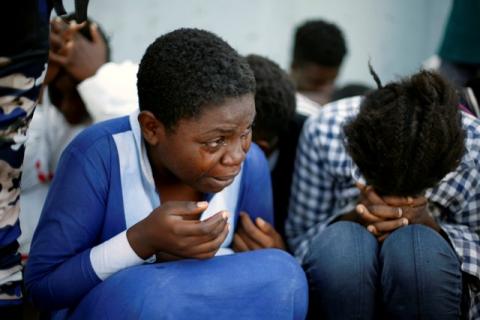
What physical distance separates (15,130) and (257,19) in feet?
9.45

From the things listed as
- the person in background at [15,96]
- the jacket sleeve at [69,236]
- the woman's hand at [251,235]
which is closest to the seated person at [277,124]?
the woman's hand at [251,235]

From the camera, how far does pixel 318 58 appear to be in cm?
362

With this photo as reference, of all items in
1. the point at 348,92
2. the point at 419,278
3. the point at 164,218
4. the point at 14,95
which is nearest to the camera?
the point at 14,95

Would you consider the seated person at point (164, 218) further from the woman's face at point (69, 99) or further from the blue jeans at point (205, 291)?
the woman's face at point (69, 99)

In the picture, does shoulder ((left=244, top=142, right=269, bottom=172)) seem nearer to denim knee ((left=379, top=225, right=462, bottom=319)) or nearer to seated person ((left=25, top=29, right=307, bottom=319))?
seated person ((left=25, top=29, right=307, bottom=319))

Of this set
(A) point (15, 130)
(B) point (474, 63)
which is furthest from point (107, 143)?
(B) point (474, 63)

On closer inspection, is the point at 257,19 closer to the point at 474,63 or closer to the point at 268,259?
the point at 474,63

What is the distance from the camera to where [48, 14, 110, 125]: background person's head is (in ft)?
8.40

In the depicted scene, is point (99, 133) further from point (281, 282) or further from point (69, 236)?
point (281, 282)

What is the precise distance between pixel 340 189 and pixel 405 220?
0.42m

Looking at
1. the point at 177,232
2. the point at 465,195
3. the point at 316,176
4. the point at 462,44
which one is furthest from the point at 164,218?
the point at 462,44

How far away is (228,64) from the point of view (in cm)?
164

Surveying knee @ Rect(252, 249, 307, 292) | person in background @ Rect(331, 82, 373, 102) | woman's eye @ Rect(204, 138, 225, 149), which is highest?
woman's eye @ Rect(204, 138, 225, 149)

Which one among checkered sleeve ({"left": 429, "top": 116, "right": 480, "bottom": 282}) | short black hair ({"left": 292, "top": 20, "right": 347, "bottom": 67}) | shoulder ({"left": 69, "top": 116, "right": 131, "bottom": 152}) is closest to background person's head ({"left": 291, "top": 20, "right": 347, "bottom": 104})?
short black hair ({"left": 292, "top": 20, "right": 347, "bottom": 67})
